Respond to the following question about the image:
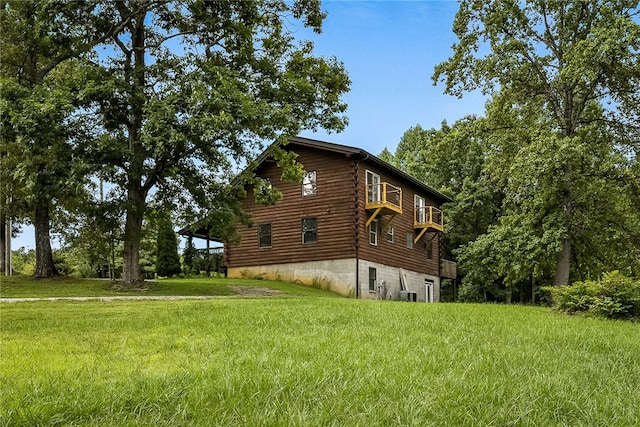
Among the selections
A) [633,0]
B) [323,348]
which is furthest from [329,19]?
[323,348]

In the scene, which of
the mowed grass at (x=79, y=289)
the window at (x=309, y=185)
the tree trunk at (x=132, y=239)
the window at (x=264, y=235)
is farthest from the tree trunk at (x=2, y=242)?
the window at (x=309, y=185)

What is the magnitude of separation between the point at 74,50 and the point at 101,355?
17.0 meters

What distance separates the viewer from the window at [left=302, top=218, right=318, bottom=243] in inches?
1037

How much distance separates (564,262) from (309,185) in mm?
11622

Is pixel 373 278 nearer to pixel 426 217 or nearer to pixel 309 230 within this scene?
pixel 309 230

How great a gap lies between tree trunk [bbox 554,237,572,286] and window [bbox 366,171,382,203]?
8138mm

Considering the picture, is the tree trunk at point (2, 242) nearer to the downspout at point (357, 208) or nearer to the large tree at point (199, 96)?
the large tree at point (199, 96)

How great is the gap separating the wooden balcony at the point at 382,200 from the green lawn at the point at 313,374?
17243 millimetres

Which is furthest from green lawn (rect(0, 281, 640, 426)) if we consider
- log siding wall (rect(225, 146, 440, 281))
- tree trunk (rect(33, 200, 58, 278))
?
log siding wall (rect(225, 146, 440, 281))

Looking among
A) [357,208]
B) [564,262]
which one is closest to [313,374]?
[357,208]

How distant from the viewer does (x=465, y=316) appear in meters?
10.0

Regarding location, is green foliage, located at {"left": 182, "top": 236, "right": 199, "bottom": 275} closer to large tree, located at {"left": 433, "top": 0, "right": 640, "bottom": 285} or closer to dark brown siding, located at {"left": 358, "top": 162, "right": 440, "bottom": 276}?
dark brown siding, located at {"left": 358, "top": 162, "right": 440, "bottom": 276}

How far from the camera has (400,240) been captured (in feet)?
96.6

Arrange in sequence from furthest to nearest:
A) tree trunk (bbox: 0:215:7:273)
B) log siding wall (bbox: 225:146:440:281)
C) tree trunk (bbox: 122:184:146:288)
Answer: log siding wall (bbox: 225:146:440:281), tree trunk (bbox: 0:215:7:273), tree trunk (bbox: 122:184:146:288)
